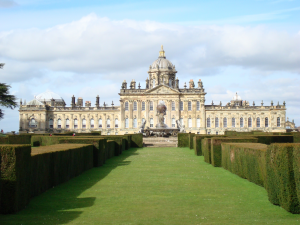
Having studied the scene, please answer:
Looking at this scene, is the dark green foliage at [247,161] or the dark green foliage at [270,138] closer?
the dark green foliage at [247,161]

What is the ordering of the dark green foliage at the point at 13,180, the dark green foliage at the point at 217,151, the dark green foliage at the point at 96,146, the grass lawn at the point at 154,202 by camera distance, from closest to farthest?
the grass lawn at the point at 154,202
the dark green foliage at the point at 13,180
the dark green foliage at the point at 217,151
the dark green foliage at the point at 96,146

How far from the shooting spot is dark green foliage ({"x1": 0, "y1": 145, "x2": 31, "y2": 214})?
8.80 m

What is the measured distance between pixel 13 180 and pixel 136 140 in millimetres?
26293

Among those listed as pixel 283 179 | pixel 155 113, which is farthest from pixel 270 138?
pixel 155 113

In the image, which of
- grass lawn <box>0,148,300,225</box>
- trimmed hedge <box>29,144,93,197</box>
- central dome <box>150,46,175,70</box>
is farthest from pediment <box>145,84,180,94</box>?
grass lawn <box>0,148,300,225</box>

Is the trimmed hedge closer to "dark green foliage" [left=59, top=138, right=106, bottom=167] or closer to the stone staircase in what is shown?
"dark green foliage" [left=59, top=138, right=106, bottom=167]

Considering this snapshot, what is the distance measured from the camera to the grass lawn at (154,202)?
8148 millimetres

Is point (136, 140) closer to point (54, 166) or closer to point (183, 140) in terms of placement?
point (183, 140)

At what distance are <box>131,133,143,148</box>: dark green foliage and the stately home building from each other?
33769 mm

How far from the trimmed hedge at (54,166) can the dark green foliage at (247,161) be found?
5.45 meters

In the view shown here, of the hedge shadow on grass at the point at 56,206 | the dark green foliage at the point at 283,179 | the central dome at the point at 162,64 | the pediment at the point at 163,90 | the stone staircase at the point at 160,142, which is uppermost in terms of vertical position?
the central dome at the point at 162,64

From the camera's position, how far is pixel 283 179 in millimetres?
8969

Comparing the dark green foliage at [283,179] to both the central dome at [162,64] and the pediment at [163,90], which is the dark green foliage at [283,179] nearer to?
the pediment at [163,90]

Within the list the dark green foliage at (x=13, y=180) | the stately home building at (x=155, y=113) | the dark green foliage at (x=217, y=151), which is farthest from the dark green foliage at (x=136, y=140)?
the stately home building at (x=155, y=113)
